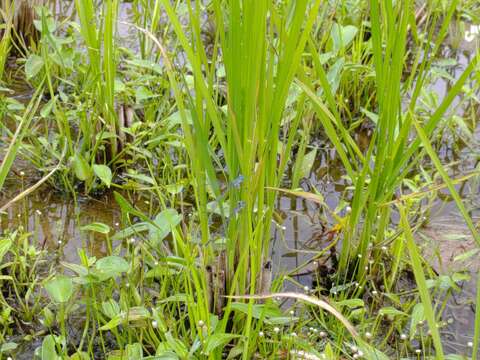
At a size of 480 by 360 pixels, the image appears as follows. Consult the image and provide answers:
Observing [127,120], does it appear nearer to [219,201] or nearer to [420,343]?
[219,201]

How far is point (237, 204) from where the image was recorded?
1384mm

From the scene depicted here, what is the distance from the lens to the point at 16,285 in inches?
64.2

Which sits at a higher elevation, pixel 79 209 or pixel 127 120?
pixel 127 120

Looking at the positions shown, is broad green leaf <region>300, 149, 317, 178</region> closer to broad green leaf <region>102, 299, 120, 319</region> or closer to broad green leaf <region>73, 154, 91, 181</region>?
broad green leaf <region>73, 154, 91, 181</region>

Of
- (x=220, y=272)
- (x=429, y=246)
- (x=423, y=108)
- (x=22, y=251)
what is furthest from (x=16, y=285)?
(x=423, y=108)

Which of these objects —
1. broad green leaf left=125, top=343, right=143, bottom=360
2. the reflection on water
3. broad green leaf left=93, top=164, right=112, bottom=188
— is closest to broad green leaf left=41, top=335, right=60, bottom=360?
broad green leaf left=125, top=343, right=143, bottom=360

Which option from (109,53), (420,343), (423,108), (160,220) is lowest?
(420,343)

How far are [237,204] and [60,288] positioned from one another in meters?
0.38

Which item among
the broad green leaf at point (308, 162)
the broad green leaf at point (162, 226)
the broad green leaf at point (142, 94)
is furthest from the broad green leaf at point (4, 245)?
the broad green leaf at point (308, 162)

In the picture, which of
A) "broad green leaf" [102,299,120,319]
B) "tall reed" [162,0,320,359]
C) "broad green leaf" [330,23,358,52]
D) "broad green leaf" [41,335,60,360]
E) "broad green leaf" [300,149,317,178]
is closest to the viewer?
"tall reed" [162,0,320,359]

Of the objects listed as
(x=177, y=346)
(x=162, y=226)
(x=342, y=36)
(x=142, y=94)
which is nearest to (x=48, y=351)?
(x=177, y=346)

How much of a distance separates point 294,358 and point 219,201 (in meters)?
0.34

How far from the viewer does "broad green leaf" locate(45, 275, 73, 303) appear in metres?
1.40

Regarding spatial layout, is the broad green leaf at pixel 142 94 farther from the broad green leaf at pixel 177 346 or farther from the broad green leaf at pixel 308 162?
the broad green leaf at pixel 177 346
